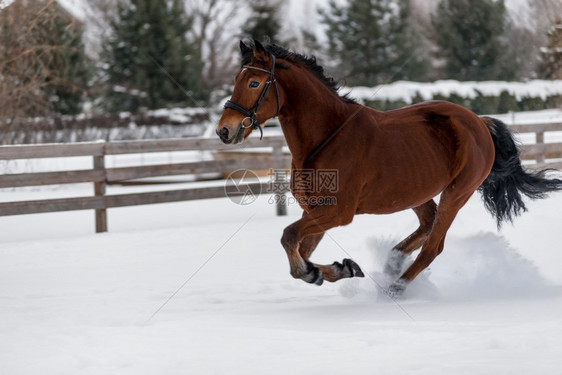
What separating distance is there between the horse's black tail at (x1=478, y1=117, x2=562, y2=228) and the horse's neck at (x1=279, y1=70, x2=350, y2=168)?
66.4 inches

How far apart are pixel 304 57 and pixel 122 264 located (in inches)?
112

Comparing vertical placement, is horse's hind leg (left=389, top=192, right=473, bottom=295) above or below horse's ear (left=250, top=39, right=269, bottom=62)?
below

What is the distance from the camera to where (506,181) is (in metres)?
5.73

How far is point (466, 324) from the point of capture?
3.97m

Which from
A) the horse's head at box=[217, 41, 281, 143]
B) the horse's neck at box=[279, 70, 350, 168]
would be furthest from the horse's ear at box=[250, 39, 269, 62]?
the horse's neck at box=[279, 70, 350, 168]

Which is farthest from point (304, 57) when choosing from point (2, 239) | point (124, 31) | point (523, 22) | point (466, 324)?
point (523, 22)

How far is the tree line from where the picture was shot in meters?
25.8

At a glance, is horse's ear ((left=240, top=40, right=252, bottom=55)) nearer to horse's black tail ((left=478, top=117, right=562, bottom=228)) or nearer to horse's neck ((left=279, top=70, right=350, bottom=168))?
horse's neck ((left=279, top=70, right=350, bottom=168))

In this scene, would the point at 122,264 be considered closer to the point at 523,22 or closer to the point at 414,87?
the point at 414,87

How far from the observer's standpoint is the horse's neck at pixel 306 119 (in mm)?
4684

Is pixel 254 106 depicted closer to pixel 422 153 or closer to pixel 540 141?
pixel 422 153

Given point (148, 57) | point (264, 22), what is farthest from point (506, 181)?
point (264, 22)

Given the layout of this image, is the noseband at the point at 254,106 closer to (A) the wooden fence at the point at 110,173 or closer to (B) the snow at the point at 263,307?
(B) the snow at the point at 263,307

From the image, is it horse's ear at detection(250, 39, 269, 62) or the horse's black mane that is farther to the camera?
the horse's black mane
